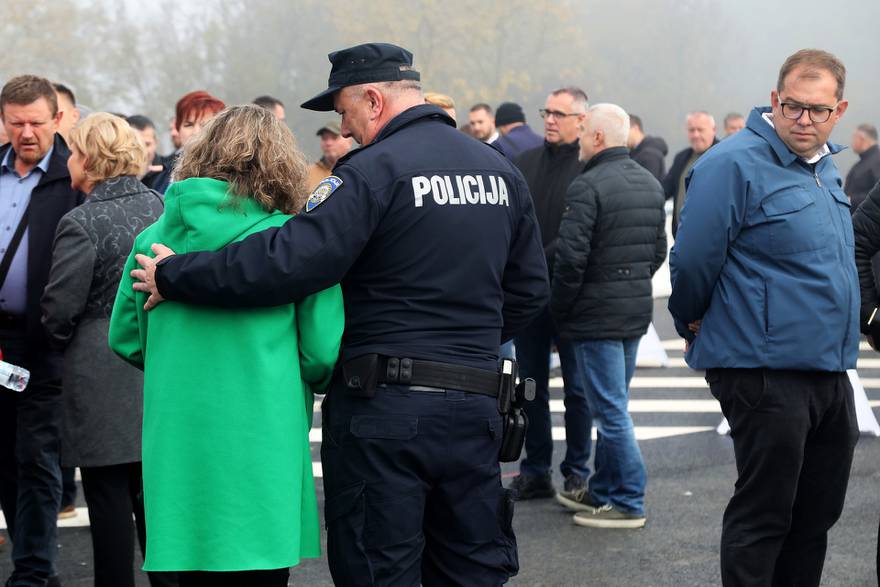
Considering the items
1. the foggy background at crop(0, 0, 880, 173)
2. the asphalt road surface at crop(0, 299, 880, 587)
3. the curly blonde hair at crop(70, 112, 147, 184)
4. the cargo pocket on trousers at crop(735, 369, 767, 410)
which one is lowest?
the asphalt road surface at crop(0, 299, 880, 587)

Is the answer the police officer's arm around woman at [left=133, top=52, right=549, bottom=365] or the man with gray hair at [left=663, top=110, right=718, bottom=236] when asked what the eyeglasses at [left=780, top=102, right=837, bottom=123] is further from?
the man with gray hair at [left=663, top=110, right=718, bottom=236]

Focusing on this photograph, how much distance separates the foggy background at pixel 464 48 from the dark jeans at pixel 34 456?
78.6 feet

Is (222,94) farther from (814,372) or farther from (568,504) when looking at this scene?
(814,372)

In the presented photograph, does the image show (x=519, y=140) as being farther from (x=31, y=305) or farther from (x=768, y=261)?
(x=768, y=261)

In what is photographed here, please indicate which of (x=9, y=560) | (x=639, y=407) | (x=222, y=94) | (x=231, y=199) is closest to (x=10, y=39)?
(x=222, y=94)

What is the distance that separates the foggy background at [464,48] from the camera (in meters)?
32.8

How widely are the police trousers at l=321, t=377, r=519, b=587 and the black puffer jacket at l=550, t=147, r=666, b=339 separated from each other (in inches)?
96.9

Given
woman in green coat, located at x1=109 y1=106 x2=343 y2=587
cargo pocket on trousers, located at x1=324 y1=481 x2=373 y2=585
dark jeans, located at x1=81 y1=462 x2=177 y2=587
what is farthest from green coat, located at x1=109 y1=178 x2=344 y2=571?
dark jeans, located at x1=81 y1=462 x2=177 y2=587

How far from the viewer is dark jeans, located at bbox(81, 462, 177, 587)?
4.30m

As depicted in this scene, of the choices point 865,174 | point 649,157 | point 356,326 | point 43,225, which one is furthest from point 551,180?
point 865,174

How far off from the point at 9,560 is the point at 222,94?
30896mm

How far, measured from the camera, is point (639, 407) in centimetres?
937

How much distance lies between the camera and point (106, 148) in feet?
14.6

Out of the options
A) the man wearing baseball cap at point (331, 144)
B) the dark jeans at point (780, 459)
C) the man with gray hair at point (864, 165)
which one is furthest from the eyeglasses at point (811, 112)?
the man with gray hair at point (864, 165)
